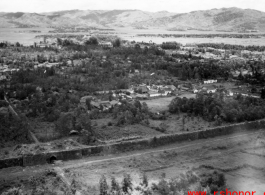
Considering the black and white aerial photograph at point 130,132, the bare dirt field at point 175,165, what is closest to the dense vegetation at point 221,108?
the black and white aerial photograph at point 130,132

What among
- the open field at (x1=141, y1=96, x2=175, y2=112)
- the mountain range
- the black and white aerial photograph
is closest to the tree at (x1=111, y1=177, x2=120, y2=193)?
the black and white aerial photograph

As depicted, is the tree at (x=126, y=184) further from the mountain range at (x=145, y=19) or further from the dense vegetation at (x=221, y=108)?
the mountain range at (x=145, y=19)

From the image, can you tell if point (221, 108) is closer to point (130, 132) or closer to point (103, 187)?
point (130, 132)

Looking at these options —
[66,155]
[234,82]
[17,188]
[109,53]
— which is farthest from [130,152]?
[109,53]

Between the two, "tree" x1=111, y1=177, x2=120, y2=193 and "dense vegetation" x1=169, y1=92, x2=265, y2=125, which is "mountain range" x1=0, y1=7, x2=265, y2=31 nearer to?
"dense vegetation" x1=169, y1=92, x2=265, y2=125

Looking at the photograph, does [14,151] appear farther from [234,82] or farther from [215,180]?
[234,82]

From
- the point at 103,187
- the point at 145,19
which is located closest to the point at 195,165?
the point at 103,187
